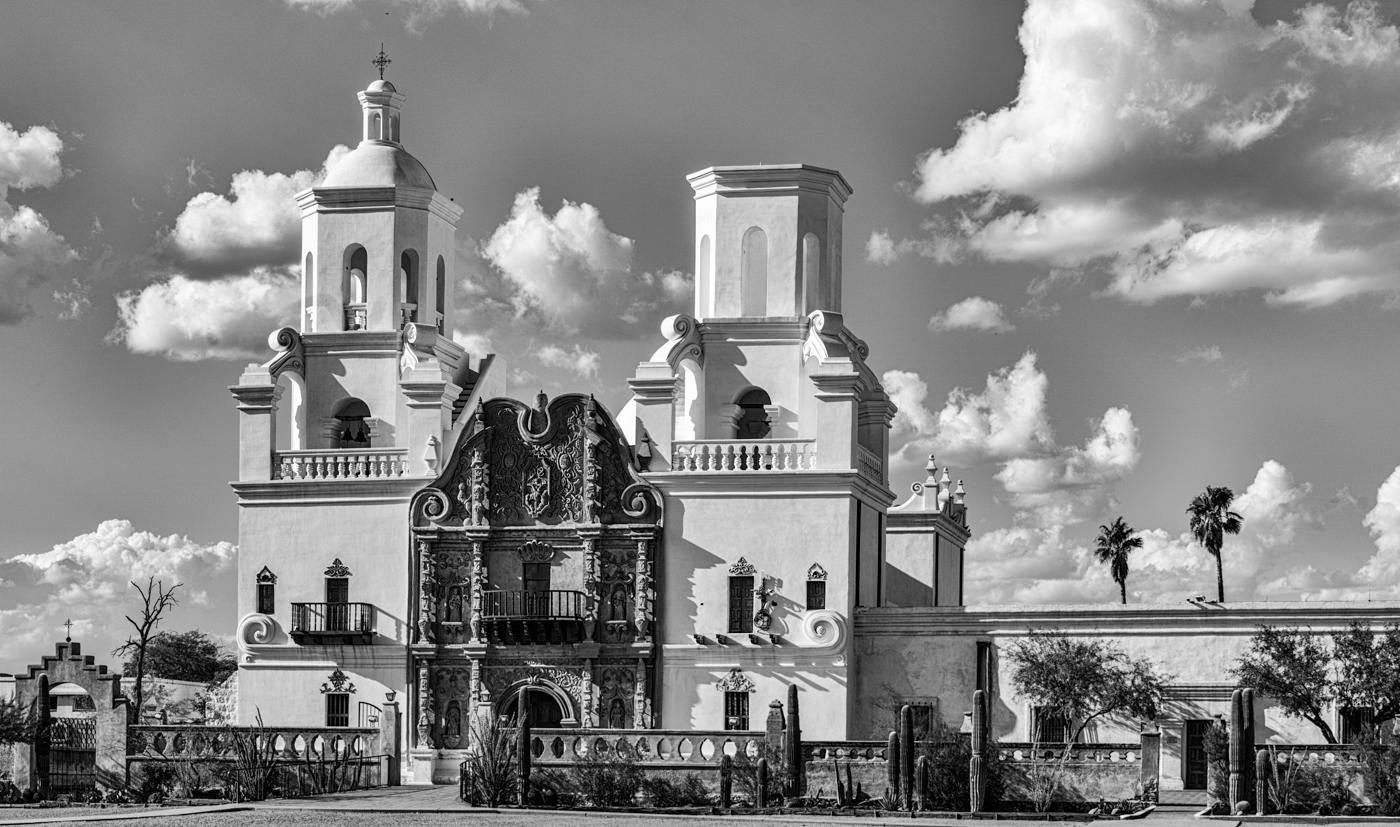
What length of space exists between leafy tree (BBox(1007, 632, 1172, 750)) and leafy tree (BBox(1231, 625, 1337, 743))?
79.1 inches

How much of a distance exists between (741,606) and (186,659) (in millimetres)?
71990

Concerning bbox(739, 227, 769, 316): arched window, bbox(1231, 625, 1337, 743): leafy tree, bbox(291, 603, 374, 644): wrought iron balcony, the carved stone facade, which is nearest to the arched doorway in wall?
the carved stone facade

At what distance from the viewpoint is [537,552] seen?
50.7m

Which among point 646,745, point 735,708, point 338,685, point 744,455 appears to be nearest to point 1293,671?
point 735,708

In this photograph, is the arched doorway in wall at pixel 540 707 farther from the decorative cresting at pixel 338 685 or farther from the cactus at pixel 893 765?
the cactus at pixel 893 765

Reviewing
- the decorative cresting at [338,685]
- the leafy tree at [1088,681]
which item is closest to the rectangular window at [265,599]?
the decorative cresting at [338,685]

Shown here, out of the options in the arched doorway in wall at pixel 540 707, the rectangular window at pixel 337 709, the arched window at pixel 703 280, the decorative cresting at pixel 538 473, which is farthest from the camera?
the arched window at pixel 703 280

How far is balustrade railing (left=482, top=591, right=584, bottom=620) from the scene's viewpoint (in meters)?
49.9

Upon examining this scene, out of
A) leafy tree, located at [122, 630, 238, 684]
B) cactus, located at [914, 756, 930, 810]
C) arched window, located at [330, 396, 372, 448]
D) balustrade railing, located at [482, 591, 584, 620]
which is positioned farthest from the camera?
leafy tree, located at [122, 630, 238, 684]

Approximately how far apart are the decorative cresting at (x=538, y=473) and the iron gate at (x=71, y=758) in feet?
30.3

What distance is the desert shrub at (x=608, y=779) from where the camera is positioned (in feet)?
133

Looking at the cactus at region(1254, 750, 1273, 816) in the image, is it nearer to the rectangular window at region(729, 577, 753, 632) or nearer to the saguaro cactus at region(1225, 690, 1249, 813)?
the saguaro cactus at region(1225, 690, 1249, 813)

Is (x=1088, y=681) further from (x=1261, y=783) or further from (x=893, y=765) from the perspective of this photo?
(x=1261, y=783)

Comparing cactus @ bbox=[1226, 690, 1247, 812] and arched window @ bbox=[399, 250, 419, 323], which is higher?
arched window @ bbox=[399, 250, 419, 323]
